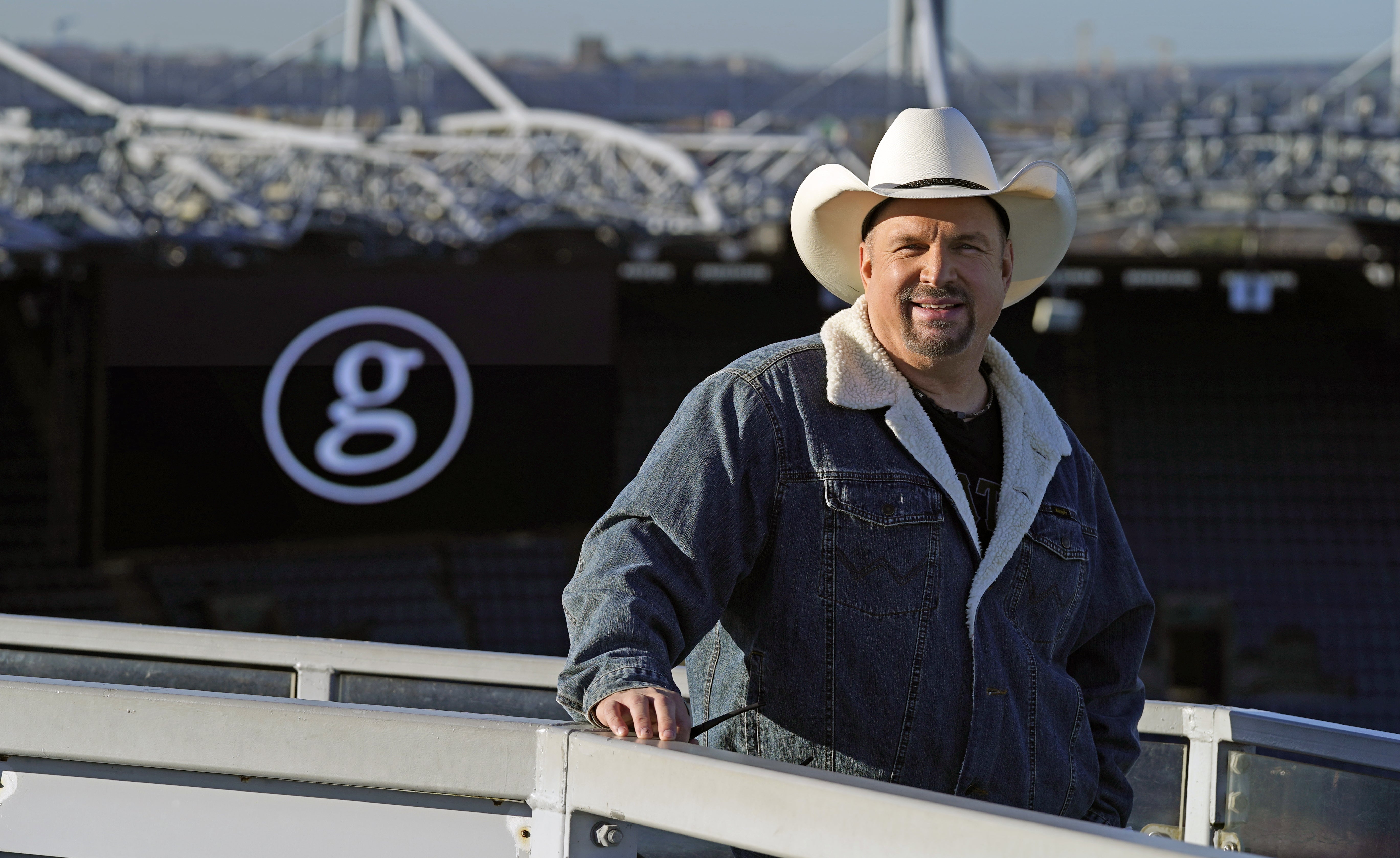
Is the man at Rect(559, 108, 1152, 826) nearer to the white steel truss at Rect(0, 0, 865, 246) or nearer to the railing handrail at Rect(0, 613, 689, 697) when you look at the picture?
the railing handrail at Rect(0, 613, 689, 697)

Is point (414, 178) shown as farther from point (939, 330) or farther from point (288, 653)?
point (939, 330)

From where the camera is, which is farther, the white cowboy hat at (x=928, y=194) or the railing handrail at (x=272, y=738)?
the white cowboy hat at (x=928, y=194)

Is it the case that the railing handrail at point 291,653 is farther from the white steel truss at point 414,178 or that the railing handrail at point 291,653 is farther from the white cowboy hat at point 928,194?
the white steel truss at point 414,178

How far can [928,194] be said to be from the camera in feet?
4.88

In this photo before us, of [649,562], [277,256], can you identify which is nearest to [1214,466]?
[277,256]

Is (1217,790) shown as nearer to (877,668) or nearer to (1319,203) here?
(877,668)

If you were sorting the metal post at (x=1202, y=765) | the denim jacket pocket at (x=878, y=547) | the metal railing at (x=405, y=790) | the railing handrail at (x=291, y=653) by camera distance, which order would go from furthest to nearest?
1. the railing handrail at (x=291, y=653)
2. the metal post at (x=1202, y=765)
3. the denim jacket pocket at (x=878, y=547)
4. the metal railing at (x=405, y=790)

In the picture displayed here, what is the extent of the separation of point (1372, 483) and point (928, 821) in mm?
14427

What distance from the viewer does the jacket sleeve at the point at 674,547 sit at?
4.15 feet

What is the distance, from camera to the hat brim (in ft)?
5.08

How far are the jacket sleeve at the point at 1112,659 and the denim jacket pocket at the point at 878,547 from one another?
270mm

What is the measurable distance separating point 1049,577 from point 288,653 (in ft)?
3.96

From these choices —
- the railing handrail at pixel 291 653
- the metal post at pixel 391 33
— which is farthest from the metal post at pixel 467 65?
the railing handrail at pixel 291 653

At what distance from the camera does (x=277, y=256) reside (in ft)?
38.7
